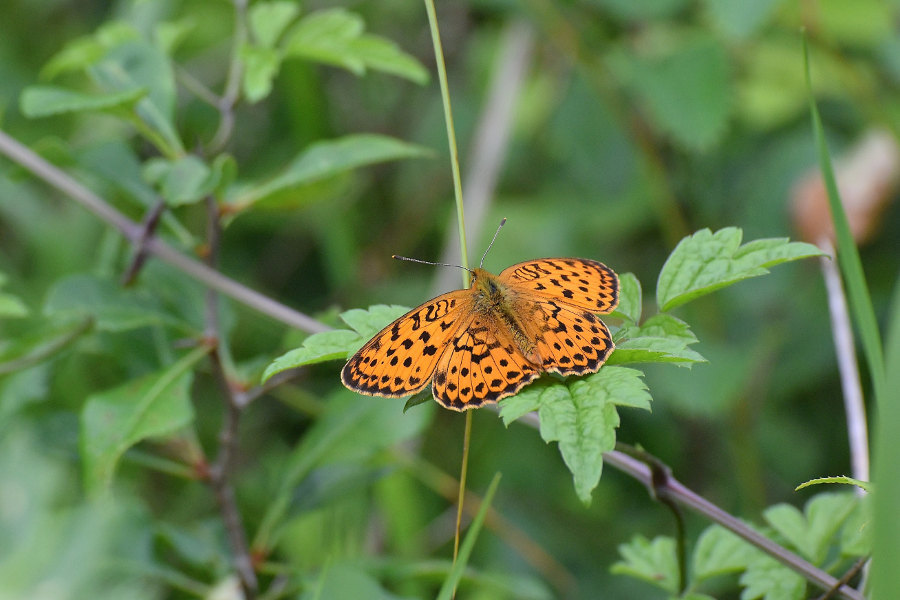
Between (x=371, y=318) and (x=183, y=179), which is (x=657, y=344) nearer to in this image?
(x=371, y=318)

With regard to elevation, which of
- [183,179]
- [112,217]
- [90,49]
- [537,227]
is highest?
[90,49]

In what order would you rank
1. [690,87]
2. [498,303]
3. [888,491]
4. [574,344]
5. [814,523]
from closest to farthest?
[888,491] < [574,344] < [814,523] < [498,303] < [690,87]

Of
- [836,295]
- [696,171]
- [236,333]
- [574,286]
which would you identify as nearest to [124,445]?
[574,286]

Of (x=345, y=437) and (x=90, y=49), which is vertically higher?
(x=90, y=49)

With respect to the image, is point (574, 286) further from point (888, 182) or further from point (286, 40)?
point (888, 182)

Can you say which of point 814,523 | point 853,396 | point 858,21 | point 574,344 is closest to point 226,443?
point 574,344

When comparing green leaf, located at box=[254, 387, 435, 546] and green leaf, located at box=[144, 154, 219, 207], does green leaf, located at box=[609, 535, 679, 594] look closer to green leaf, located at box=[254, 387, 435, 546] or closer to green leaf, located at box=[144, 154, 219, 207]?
green leaf, located at box=[254, 387, 435, 546]

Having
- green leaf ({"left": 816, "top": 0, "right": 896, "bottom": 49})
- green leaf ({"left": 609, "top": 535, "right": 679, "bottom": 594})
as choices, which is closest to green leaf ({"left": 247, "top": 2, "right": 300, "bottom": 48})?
green leaf ({"left": 609, "top": 535, "right": 679, "bottom": 594})
